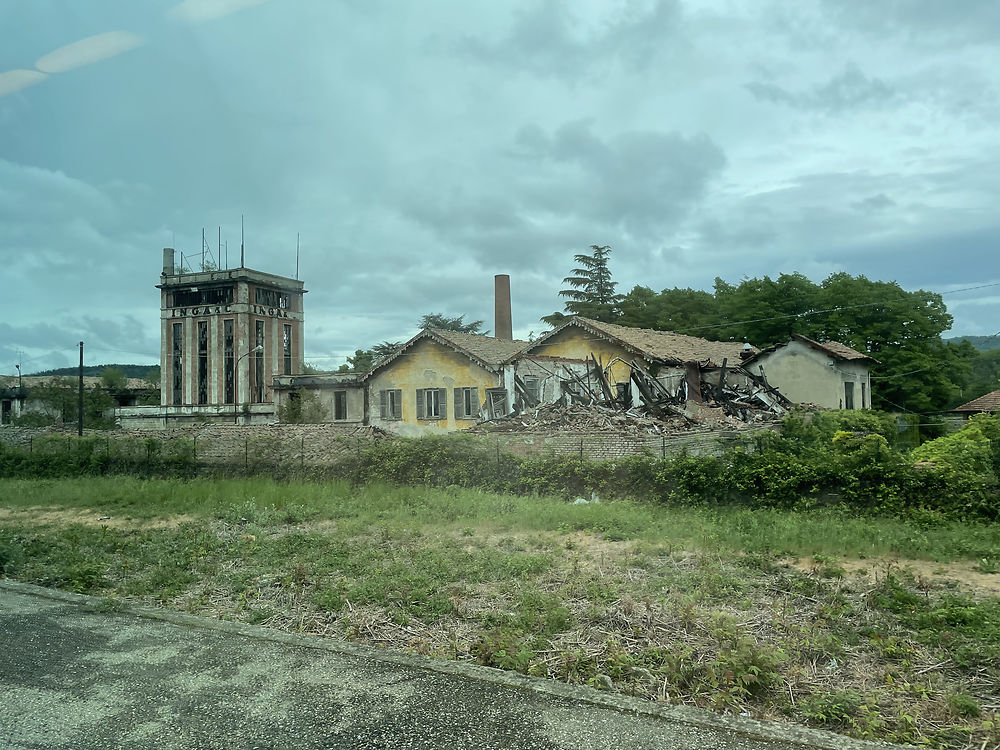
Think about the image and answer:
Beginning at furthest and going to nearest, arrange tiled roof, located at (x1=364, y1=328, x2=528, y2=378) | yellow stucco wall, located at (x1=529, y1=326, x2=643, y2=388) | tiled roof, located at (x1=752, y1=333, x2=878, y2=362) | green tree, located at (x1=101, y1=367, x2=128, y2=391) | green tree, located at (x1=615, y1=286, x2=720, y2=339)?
green tree, located at (x1=101, y1=367, x2=128, y2=391) < green tree, located at (x1=615, y1=286, x2=720, y2=339) < tiled roof, located at (x1=752, y1=333, x2=878, y2=362) < tiled roof, located at (x1=364, y1=328, x2=528, y2=378) < yellow stucco wall, located at (x1=529, y1=326, x2=643, y2=388)

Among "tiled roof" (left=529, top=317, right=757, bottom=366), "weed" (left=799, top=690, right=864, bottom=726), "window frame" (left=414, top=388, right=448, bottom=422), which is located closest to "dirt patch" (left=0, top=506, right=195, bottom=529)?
"weed" (left=799, top=690, right=864, bottom=726)

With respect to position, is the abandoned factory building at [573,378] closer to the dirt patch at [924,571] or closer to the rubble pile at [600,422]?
the rubble pile at [600,422]

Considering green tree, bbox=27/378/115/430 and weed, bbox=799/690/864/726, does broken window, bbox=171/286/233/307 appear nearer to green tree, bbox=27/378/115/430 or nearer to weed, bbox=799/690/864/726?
green tree, bbox=27/378/115/430

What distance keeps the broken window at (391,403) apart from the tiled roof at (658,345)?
22.5 feet

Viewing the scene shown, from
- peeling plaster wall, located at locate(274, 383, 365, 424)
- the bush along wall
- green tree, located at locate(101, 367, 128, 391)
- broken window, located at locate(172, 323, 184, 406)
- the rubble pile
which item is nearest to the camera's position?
the bush along wall

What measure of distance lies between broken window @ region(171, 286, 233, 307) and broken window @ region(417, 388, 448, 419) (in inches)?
1569

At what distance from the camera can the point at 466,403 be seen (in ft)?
101

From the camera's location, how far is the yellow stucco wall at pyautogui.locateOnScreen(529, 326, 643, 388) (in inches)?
1103

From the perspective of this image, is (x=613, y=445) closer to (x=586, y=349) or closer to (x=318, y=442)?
(x=318, y=442)

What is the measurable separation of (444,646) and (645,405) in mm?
17805

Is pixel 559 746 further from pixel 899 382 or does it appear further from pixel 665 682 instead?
pixel 899 382

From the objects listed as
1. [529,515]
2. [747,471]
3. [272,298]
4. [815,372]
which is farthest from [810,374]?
[272,298]

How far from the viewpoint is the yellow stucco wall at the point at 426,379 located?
30.7 metres

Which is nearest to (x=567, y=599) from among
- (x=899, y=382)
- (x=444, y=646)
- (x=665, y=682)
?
(x=444, y=646)
